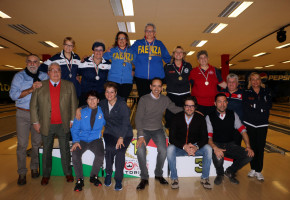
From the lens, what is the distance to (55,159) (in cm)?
280

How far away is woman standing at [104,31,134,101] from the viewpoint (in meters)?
2.91

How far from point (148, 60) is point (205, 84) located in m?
0.99

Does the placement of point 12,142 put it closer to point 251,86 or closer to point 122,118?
point 122,118

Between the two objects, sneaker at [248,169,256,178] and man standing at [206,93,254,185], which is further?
sneaker at [248,169,256,178]

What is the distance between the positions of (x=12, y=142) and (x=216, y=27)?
23.7ft

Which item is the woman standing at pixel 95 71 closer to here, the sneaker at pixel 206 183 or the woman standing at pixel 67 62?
the woman standing at pixel 67 62

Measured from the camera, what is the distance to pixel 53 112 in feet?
8.32

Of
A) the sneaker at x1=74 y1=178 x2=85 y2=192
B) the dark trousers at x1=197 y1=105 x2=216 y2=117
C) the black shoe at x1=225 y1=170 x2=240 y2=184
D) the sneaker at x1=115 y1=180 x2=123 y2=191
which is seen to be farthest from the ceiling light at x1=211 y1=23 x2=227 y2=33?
the sneaker at x1=74 y1=178 x2=85 y2=192

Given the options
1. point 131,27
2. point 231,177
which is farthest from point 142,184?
point 131,27

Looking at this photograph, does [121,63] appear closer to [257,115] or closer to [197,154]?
[197,154]

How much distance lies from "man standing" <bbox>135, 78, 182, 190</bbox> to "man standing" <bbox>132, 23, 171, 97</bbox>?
272 millimetres

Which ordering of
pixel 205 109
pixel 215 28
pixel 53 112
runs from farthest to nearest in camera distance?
pixel 215 28 → pixel 205 109 → pixel 53 112

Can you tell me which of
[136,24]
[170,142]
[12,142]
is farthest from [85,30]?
[170,142]

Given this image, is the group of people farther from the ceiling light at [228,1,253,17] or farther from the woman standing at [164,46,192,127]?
the ceiling light at [228,1,253,17]
